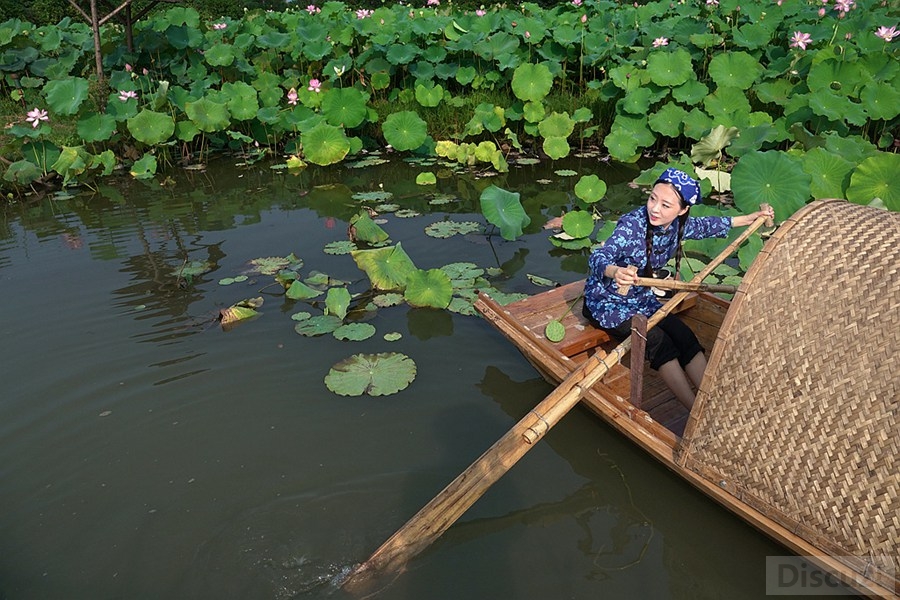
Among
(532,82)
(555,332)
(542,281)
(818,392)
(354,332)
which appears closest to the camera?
(818,392)

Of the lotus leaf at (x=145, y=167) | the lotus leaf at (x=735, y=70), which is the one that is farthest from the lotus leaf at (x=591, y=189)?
the lotus leaf at (x=145, y=167)

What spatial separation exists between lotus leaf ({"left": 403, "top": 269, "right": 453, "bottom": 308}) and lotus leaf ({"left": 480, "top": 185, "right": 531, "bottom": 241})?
3.22 ft

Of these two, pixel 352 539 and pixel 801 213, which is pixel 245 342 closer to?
pixel 352 539

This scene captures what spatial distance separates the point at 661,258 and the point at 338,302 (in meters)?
2.28

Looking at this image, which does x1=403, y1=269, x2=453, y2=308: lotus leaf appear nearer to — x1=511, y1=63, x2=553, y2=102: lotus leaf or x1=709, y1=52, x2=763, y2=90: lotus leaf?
x1=511, y1=63, x2=553, y2=102: lotus leaf

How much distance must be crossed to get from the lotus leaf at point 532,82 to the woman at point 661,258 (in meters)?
5.06

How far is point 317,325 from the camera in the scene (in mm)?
4387

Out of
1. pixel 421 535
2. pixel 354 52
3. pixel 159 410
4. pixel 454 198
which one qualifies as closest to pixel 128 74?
pixel 354 52

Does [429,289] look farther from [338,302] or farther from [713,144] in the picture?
[713,144]

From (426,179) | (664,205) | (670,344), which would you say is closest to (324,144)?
(426,179)

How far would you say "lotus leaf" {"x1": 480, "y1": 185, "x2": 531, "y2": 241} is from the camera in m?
5.22

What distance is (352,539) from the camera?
279 cm

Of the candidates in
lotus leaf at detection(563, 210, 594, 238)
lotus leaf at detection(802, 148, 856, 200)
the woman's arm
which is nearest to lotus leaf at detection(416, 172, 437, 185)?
lotus leaf at detection(563, 210, 594, 238)

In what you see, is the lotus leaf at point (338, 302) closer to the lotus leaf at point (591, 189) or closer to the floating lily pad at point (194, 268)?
the floating lily pad at point (194, 268)
